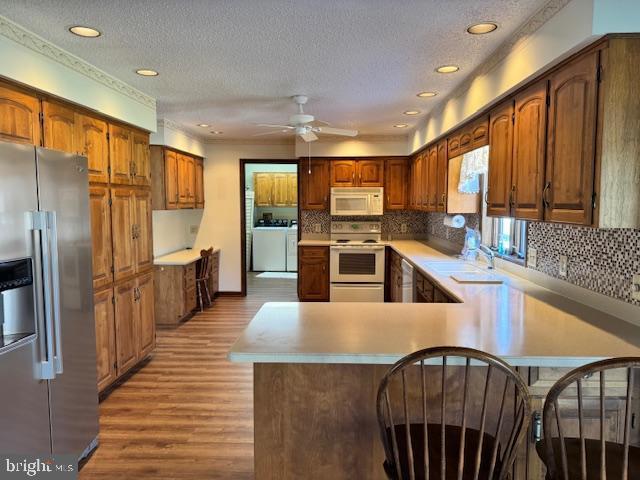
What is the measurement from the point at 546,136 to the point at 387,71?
4.37 feet

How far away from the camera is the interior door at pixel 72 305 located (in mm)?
2119

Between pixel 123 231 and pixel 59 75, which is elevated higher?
pixel 59 75

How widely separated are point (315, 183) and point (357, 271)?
1.37m

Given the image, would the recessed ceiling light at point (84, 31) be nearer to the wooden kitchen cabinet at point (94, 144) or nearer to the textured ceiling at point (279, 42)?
the textured ceiling at point (279, 42)

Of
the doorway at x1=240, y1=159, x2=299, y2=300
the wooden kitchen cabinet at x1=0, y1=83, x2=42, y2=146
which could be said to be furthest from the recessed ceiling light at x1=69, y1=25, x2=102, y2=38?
the doorway at x1=240, y1=159, x2=299, y2=300

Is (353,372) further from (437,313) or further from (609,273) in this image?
(609,273)

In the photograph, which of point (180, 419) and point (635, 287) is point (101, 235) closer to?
point (180, 419)

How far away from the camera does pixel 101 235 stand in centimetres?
301

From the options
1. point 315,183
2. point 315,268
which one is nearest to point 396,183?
point 315,183

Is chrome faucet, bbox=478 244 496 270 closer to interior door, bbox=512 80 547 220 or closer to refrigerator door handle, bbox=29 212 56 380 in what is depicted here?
interior door, bbox=512 80 547 220

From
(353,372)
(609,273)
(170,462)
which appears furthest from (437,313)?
(170,462)

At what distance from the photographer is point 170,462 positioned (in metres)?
2.37

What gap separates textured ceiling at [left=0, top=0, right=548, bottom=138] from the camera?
2.08 metres

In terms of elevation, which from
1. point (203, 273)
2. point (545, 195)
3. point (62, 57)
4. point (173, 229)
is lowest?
point (203, 273)
